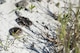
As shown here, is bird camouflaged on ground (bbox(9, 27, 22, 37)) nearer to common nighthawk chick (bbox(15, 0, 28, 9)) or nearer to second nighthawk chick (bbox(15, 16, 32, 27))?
second nighthawk chick (bbox(15, 16, 32, 27))

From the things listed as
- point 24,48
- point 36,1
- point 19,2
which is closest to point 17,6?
point 19,2

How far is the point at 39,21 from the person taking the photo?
8.40 ft

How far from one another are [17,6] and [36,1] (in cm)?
27

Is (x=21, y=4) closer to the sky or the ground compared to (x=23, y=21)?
closer to the sky

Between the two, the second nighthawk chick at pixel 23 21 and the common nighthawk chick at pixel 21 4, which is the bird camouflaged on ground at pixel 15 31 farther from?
the common nighthawk chick at pixel 21 4

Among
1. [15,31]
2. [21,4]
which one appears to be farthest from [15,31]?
[21,4]

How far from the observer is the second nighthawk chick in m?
2.46

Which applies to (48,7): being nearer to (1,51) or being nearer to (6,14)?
(6,14)

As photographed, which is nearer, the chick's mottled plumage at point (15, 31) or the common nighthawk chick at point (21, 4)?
the chick's mottled plumage at point (15, 31)

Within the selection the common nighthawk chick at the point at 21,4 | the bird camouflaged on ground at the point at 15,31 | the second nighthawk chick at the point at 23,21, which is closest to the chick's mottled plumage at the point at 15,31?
the bird camouflaged on ground at the point at 15,31

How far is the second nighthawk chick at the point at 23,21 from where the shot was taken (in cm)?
246

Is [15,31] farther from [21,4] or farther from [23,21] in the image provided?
[21,4]

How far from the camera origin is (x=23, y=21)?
246cm

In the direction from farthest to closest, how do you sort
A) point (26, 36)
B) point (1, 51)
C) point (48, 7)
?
point (48, 7) < point (26, 36) < point (1, 51)
